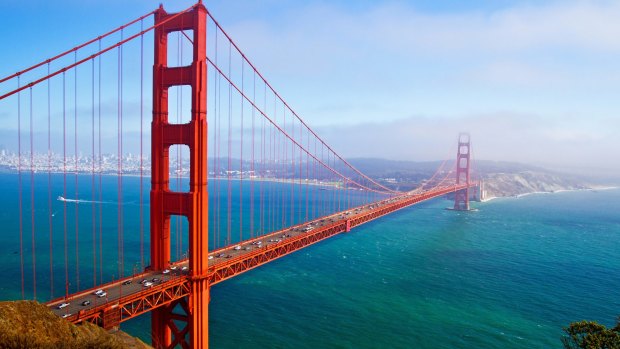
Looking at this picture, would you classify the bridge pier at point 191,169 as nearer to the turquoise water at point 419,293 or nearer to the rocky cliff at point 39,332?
the turquoise water at point 419,293

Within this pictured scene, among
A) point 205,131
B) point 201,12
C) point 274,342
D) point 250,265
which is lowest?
point 274,342

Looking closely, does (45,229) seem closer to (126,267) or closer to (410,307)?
(126,267)

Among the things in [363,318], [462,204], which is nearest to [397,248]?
[363,318]

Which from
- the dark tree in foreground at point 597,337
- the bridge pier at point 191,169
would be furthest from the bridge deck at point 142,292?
the dark tree in foreground at point 597,337

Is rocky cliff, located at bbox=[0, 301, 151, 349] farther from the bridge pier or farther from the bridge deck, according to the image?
the bridge pier

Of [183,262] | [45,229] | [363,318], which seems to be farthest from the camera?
[45,229]

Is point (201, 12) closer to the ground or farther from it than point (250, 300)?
farther from it

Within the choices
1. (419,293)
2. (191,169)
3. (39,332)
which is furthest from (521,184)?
(39,332)
